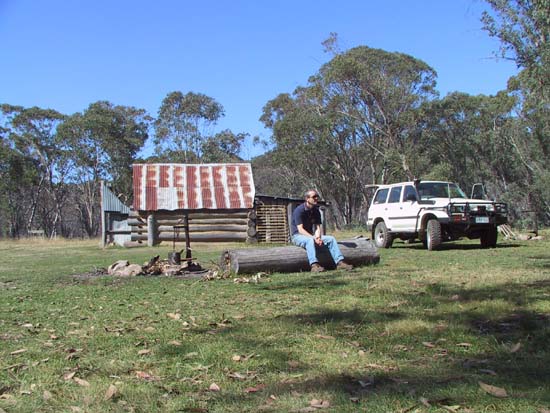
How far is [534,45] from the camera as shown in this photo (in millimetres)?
11812

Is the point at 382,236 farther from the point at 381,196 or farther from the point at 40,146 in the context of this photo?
the point at 40,146

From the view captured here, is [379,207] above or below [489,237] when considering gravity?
above

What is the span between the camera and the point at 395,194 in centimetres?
1622

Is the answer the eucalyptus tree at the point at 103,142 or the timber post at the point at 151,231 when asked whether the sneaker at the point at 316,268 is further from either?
the eucalyptus tree at the point at 103,142

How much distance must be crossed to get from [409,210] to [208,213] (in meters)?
12.2

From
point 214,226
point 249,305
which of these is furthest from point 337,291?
point 214,226

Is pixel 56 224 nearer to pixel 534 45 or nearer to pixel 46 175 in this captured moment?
pixel 46 175

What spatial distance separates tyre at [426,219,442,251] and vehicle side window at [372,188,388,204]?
253 centimetres

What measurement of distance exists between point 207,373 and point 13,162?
1946 inches

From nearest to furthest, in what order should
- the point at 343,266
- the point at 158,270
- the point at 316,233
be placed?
the point at 343,266 < the point at 316,233 < the point at 158,270

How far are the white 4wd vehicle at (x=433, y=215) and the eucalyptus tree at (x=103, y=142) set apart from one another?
36764 mm

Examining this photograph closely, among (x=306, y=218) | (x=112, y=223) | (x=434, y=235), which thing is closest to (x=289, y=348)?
(x=306, y=218)

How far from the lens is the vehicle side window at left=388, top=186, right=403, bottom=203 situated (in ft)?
52.6

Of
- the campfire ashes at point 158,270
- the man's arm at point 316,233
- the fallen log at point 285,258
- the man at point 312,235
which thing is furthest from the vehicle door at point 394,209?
the campfire ashes at point 158,270
